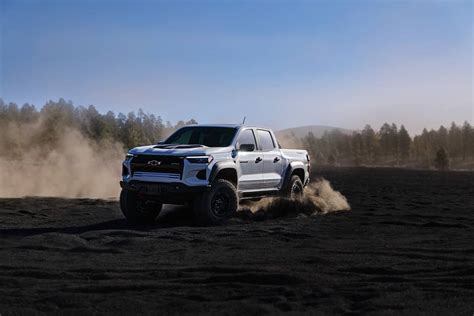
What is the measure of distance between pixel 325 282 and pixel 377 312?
1240 mm

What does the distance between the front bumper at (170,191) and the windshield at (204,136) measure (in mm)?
1513

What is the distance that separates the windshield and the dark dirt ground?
1.72 meters

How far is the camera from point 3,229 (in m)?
11.6

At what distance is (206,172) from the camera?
12.1m

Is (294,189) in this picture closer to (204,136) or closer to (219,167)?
(204,136)

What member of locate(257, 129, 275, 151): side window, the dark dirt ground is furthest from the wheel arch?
the dark dirt ground

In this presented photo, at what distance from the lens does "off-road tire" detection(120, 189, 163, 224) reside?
1289 centimetres

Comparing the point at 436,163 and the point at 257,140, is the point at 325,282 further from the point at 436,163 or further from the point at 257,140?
the point at 436,163

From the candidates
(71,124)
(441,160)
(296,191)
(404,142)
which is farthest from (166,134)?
(404,142)

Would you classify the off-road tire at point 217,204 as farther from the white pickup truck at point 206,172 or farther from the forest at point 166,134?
the forest at point 166,134

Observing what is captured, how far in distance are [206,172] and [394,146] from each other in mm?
120430

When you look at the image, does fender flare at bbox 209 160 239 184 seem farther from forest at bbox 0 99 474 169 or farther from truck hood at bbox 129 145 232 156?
forest at bbox 0 99 474 169

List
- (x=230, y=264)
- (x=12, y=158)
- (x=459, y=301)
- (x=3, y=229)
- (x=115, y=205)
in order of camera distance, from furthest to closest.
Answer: (x=12, y=158), (x=115, y=205), (x=3, y=229), (x=230, y=264), (x=459, y=301)

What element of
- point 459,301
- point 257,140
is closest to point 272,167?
point 257,140
